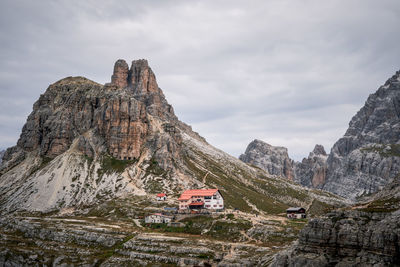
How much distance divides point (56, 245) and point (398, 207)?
360 ft

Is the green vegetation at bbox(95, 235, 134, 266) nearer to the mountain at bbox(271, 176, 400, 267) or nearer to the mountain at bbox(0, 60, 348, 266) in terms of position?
the mountain at bbox(0, 60, 348, 266)

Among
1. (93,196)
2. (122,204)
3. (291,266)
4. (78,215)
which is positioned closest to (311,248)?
(291,266)

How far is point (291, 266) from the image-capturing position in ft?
228

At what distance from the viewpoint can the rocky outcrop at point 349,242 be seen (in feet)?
188

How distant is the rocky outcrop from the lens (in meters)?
57.3

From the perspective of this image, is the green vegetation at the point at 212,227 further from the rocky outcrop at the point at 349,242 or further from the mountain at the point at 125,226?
the rocky outcrop at the point at 349,242

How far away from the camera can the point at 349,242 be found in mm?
62938

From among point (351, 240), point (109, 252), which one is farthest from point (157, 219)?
point (351, 240)

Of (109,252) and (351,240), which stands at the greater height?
(351,240)

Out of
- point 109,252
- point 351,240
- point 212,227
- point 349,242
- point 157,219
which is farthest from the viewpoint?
point 157,219

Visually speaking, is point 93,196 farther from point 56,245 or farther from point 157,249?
point 157,249

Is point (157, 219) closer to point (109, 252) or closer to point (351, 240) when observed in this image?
point (109, 252)

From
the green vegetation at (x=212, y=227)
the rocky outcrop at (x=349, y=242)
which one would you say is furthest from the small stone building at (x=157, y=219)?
the rocky outcrop at (x=349, y=242)

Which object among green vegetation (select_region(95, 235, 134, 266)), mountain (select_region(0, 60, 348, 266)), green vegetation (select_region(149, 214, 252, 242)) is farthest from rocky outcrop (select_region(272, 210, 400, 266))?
green vegetation (select_region(95, 235, 134, 266))
